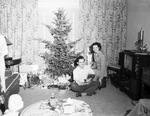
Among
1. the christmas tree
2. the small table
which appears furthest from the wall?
the small table

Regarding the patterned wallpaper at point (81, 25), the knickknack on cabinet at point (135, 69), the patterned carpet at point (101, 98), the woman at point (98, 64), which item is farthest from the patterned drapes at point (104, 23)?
the knickknack on cabinet at point (135, 69)

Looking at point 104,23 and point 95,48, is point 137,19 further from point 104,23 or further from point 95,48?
point 95,48

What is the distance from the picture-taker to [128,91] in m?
4.34

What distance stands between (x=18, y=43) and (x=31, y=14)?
1010 mm

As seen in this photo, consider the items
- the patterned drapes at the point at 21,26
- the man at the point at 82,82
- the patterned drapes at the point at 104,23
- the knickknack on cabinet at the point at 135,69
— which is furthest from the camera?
the patterned drapes at the point at 104,23

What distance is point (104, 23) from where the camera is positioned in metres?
6.21

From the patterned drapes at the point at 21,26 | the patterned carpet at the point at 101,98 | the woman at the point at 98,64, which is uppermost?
the patterned drapes at the point at 21,26

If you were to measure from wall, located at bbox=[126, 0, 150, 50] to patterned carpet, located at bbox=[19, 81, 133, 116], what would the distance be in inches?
61.2

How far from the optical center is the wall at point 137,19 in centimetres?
484

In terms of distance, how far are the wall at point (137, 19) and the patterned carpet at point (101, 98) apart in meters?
1.55

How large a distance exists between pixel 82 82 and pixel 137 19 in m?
2.49

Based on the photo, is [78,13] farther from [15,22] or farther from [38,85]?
[38,85]

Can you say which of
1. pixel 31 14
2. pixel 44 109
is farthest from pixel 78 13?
pixel 44 109

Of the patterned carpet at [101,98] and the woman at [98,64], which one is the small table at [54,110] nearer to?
the patterned carpet at [101,98]
